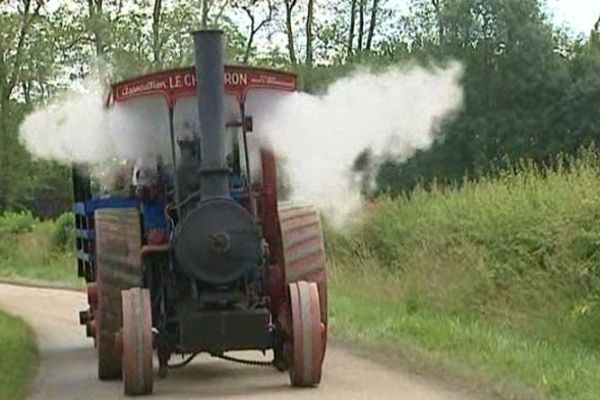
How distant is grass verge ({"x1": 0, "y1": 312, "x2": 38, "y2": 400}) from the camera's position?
14.1 metres

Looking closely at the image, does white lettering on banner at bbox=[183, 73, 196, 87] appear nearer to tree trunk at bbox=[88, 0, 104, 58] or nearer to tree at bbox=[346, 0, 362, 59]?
tree trunk at bbox=[88, 0, 104, 58]

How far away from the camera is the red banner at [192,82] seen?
Answer: 13375 millimetres

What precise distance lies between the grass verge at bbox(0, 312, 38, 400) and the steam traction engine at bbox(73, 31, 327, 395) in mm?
897

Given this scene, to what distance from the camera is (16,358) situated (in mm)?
16875

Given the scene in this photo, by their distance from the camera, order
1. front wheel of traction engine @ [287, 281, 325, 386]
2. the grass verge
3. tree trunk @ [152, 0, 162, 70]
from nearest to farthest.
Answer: front wheel of traction engine @ [287, 281, 325, 386]
the grass verge
tree trunk @ [152, 0, 162, 70]

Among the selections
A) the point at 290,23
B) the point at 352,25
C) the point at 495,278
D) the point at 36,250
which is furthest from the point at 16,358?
the point at 352,25

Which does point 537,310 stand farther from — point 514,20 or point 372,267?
point 514,20

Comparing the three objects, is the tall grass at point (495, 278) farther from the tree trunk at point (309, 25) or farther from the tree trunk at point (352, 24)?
the tree trunk at point (309, 25)

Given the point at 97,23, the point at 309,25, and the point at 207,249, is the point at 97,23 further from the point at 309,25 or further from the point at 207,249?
the point at 207,249

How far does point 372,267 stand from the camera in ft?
75.8

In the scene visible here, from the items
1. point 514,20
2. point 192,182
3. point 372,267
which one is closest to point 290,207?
point 192,182

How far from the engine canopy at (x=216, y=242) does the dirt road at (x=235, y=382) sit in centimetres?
106

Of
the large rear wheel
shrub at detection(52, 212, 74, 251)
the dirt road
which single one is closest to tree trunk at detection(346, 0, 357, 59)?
shrub at detection(52, 212, 74, 251)

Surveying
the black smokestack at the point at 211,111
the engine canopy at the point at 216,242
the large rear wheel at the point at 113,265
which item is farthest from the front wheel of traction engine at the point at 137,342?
the black smokestack at the point at 211,111
